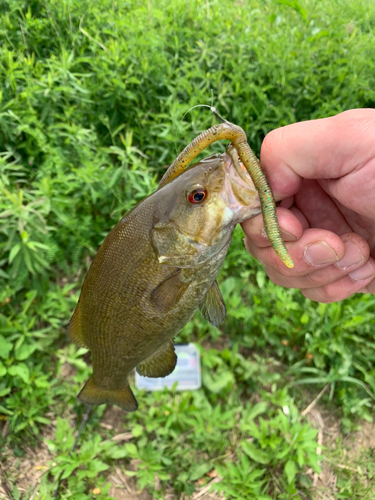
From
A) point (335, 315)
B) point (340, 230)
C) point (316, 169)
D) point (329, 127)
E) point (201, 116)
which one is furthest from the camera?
point (201, 116)

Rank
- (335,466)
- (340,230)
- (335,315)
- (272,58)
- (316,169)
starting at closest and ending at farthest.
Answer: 1. (316,169)
2. (340,230)
3. (335,466)
4. (335,315)
5. (272,58)

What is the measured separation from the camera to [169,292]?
5.12 ft

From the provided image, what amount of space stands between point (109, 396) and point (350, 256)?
1.57m

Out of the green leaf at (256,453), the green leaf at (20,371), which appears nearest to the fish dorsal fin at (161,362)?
the green leaf at (20,371)

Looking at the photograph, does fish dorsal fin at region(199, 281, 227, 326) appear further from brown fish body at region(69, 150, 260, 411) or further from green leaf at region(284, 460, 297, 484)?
green leaf at region(284, 460, 297, 484)

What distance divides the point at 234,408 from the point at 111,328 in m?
1.55

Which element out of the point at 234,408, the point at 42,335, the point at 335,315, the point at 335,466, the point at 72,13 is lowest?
the point at 335,466

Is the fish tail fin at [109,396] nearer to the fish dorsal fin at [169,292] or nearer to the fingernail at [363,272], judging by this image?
the fish dorsal fin at [169,292]

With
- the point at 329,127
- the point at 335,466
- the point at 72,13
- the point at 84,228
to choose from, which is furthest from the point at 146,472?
the point at 72,13

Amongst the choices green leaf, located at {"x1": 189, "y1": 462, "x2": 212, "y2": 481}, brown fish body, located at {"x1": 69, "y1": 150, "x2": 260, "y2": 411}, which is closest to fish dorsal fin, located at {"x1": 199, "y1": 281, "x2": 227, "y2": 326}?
brown fish body, located at {"x1": 69, "y1": 150, "x2": 260, "y2": 411}

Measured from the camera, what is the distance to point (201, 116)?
3.21m

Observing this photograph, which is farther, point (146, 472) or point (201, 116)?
Result: point (201, 116)

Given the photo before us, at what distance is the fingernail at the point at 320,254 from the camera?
1.62 metres

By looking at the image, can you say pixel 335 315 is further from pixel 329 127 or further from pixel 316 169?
pixel 329 127
